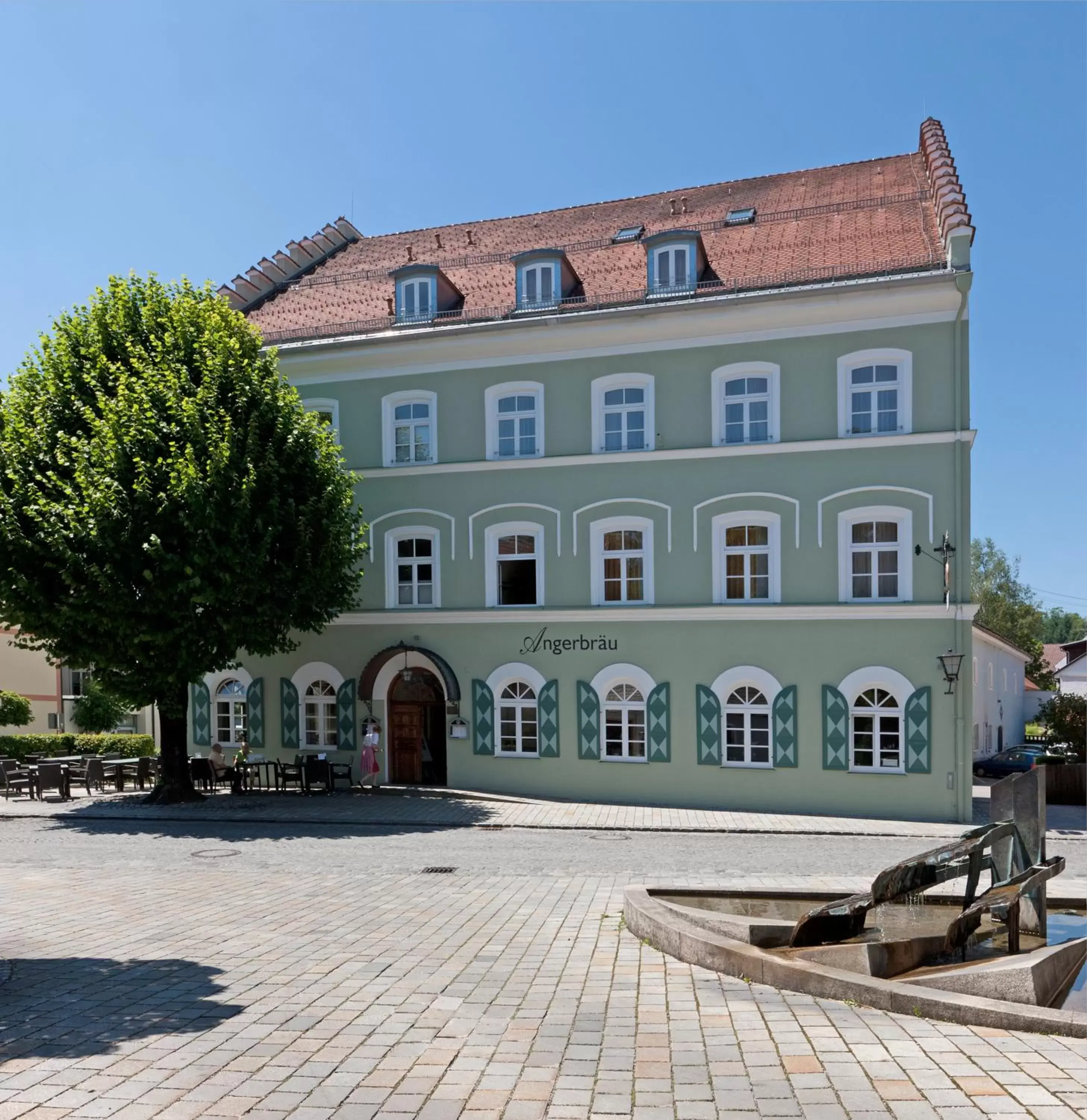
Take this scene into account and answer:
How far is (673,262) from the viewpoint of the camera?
79.2 ft

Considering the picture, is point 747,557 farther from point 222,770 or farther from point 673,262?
point 222,770

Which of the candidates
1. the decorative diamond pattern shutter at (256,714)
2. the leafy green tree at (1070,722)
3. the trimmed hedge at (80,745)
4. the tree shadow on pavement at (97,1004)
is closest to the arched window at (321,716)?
the decorative diamond pattern shutter at (256,714)

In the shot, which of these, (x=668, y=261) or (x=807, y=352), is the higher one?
(x=668, y=261)

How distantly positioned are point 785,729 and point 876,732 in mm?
1795

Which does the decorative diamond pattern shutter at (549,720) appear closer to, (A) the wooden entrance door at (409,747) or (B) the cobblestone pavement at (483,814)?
(B) the cobblestone pavement at (483,814)

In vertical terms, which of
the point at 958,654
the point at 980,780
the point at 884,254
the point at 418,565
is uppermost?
the point at 884,254

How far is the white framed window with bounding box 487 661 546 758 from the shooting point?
23.9 meters

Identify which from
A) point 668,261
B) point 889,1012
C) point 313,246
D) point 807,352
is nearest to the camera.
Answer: point 889,1012

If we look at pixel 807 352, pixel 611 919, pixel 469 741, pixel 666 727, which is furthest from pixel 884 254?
pixel 611 919

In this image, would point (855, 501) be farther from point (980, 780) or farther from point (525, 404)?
point (980, 780)

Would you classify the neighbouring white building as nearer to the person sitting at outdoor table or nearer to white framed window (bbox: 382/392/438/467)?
white framed window (bbox: 382/392/438/467)

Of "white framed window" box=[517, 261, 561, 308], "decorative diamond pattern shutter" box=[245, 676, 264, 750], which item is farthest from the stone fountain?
"decorative diamond pattern shutter" box=[245, 676, 264, 750]

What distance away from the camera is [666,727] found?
75.0 feet

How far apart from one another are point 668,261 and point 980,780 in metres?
20.3
